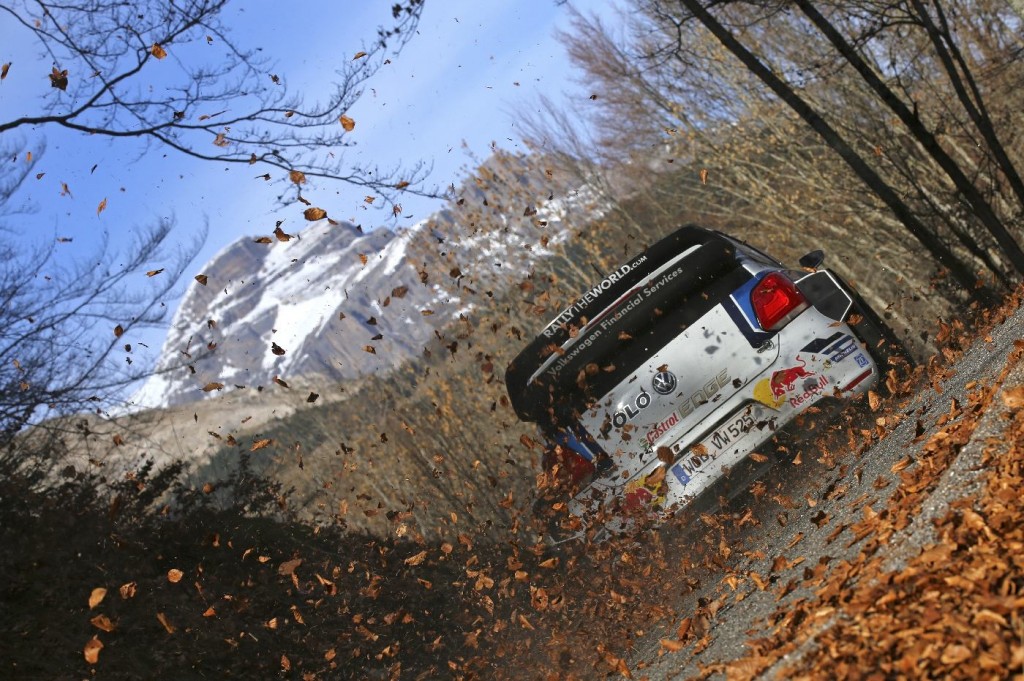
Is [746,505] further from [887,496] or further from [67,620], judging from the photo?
[67,620]

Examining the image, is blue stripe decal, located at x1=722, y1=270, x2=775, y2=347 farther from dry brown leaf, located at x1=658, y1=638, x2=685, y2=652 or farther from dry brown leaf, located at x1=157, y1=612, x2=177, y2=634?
dry brown leaf, located at x1=157, y1=612, x2=177, y2=634

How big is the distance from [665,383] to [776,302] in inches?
36.7

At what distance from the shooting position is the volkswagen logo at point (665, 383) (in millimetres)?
5961

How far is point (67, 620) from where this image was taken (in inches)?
239

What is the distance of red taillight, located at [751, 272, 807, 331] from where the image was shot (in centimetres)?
590

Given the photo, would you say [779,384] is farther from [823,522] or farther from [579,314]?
[579,314]

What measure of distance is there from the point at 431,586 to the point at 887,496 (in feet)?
14.7

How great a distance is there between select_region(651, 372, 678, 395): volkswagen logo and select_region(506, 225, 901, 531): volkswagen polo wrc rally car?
0.03ft

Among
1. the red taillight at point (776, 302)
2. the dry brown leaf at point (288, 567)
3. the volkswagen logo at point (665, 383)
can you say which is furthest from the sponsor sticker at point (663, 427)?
the dry brown leaf at point (288, 567)

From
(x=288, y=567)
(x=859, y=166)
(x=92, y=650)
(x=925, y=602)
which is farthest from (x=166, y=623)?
(x=859, y=166)

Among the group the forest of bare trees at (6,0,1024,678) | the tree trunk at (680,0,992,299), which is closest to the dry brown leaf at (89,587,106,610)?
the forest of bare trees at (6,0,1024,678)

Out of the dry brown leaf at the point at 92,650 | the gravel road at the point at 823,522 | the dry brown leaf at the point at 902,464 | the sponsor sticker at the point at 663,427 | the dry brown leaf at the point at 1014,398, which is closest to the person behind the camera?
the gravel road at the point at 823,522

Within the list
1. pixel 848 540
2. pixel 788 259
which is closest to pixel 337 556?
pixel 848 540

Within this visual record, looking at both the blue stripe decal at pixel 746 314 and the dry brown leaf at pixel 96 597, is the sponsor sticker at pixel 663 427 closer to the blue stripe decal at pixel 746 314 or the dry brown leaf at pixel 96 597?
the blue stripe decal at pixel 746 314
